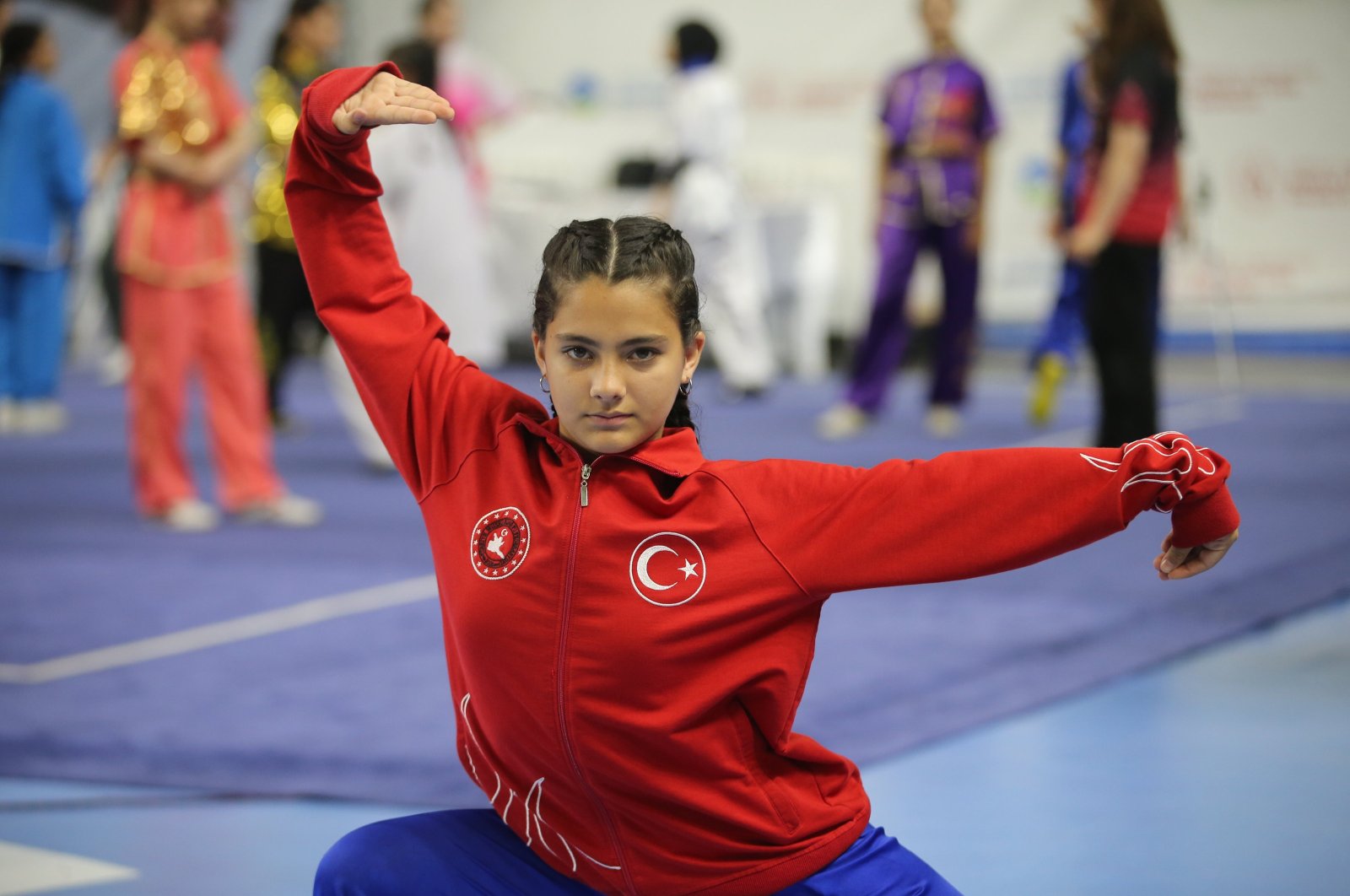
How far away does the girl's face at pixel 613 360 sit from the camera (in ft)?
5.53

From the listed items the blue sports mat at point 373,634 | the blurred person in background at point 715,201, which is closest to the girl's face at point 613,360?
the blue sports mat at point 373,634

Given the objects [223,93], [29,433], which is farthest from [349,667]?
[29,433]

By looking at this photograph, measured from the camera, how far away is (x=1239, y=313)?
32.2 feet

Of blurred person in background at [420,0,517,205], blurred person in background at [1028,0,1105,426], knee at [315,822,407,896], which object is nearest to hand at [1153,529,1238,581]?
knee at [315,822,407,896]

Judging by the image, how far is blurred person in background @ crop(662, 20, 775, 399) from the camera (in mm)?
7676

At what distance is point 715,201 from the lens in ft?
26.5

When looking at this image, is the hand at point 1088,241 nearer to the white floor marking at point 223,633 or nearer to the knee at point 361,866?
the white floor marking at point 223,633

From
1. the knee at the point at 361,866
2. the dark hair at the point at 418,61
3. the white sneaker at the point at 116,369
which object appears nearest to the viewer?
the knee at the point at 361,866

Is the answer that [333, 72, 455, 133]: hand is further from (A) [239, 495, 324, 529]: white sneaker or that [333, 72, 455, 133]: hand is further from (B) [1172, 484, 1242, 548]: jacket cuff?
(A) [239, 495, 324, 529]: white sneaker

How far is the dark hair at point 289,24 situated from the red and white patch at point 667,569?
542cm

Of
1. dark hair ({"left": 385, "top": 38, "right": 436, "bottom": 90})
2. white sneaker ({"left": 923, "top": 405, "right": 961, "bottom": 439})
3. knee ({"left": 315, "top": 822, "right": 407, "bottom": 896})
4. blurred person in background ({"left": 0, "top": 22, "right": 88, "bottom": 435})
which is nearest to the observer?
knee ({"left": 315, "top": 822, "right": 407, "bottom": 896})

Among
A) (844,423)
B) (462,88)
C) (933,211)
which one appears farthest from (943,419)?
(462,88)

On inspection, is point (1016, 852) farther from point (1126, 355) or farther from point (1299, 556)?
point (1126, 355)

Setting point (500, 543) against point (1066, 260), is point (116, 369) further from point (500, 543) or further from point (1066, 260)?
point (500, 543)
